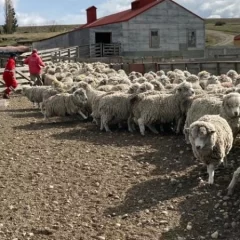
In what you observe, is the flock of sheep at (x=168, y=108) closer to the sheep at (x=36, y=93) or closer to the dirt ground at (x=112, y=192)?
the sheep at (x=36, y=93)

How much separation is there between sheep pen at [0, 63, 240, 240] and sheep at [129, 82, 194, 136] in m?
0.13

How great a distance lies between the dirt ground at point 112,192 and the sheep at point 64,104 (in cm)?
251

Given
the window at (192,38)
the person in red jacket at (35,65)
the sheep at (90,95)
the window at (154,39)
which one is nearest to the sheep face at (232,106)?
the sheep at (90,95)

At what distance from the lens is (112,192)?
6469mm

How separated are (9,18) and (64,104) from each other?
95933mm

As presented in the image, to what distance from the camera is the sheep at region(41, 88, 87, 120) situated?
40.1 ft

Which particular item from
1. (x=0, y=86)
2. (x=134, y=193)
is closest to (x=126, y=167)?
(x=134, y=193)

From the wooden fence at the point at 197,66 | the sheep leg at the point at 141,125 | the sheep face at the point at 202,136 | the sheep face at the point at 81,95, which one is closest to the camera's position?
the sheep face at the point at 202,136

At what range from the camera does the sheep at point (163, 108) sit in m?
9.87

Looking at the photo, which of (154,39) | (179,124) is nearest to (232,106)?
(179,124)

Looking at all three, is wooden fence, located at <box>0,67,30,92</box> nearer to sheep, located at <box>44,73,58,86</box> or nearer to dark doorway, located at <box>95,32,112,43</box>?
sheep, located at <box>44,73,58,86</box>

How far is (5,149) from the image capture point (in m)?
9.15

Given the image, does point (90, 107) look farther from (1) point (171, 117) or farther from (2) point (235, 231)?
(2) point (235, 231)

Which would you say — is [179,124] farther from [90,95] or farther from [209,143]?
[209,143]
